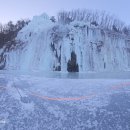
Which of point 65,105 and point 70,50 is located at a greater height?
point 70,50

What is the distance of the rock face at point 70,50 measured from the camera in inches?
380

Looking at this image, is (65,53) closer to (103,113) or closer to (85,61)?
(85,61)

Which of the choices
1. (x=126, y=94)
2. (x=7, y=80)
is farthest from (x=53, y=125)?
(x=7, y=80)

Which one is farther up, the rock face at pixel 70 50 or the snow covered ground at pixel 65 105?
the rock face at pixel 70 50

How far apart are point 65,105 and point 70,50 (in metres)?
5.68

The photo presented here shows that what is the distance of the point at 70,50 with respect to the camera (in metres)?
9.80

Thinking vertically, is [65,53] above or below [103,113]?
above

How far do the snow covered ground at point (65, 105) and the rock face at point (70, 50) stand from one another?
374cm

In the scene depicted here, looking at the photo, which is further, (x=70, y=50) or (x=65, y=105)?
(x=70, y=50)

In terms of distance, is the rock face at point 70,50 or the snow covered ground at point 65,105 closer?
the snow covered ground at point 65,105

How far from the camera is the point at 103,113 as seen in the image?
4.04 metres

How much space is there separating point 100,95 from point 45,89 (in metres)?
1.58

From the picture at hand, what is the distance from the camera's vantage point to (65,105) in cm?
438

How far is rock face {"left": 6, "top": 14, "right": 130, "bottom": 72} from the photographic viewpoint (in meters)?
9.66
